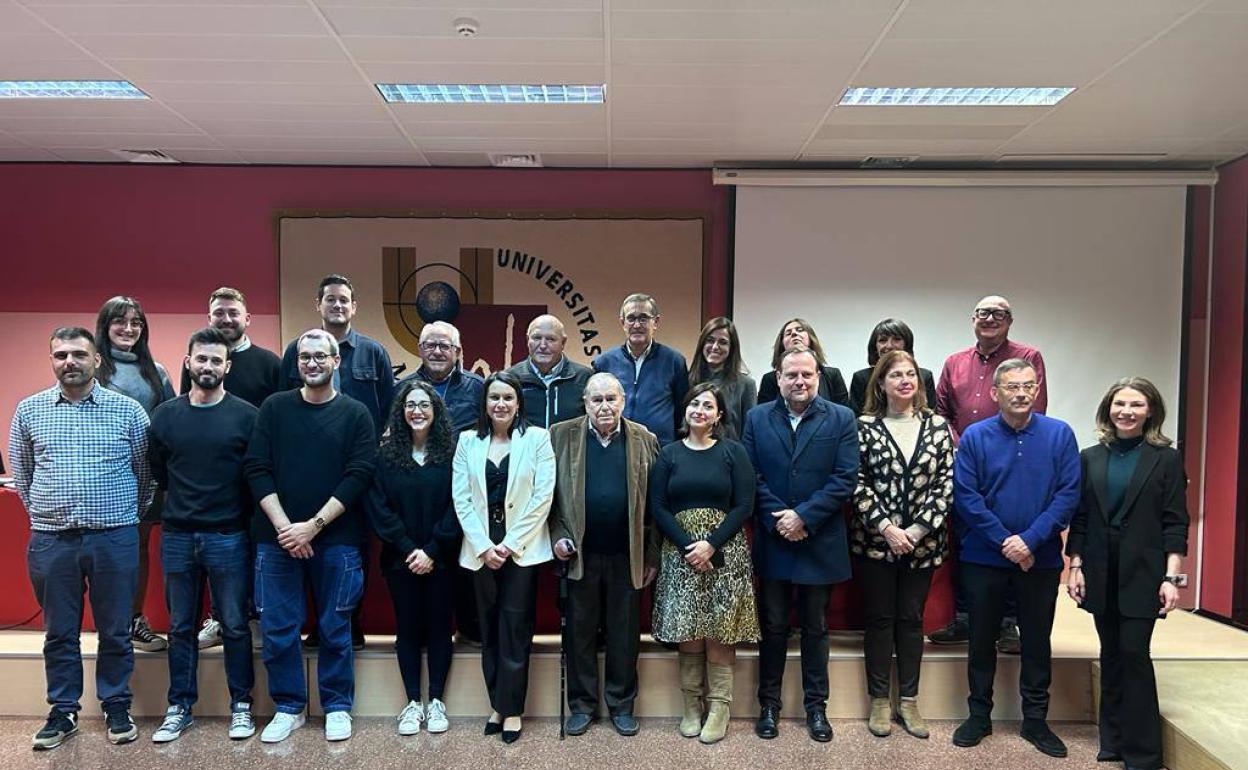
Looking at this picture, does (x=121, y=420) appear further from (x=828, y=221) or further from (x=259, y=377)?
(x=828, y=221)

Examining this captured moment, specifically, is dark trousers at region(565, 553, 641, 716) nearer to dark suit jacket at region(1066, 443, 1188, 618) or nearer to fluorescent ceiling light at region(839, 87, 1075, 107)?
dark suit jacket at region(1066, 443, 1188, 618)

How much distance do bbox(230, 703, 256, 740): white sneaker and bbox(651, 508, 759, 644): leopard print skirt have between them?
5.93 feet

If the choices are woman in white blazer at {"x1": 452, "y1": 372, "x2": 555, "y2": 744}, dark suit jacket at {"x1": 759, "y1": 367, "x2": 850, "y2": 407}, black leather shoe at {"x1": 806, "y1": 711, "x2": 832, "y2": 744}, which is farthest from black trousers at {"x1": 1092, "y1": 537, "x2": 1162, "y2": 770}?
woman in white blazer at {"x1": 452, "y1": 372, "x2": 555, "y2": 744}

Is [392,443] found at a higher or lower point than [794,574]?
higher

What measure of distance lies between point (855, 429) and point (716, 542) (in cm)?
77

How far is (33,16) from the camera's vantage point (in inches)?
134

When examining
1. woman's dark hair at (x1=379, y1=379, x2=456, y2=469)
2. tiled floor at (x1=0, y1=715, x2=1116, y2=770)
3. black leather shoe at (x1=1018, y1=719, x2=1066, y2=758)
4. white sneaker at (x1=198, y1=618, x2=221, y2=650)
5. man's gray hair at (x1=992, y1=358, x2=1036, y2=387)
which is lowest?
tiled floor at (x1=0, y1=715, x2=1116, y2=770)

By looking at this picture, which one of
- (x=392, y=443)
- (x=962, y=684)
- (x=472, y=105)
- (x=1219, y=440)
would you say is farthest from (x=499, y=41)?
(x=1219, y=440)

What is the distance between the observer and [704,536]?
3.21 m

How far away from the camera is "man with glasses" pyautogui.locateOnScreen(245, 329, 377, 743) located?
3.17m

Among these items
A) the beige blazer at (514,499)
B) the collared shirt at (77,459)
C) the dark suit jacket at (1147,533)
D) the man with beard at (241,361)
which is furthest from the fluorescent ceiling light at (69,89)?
the dark suit jacket at (1147,533)

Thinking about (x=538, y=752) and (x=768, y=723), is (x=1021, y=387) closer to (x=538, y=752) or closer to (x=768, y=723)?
(x=768, y=723)

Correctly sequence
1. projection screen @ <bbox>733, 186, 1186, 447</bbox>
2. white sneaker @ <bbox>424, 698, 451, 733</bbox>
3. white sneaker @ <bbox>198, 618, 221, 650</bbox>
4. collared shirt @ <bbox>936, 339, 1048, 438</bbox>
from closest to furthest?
white sneaker @ <bbox>424, 698, 451, 733</bbox>, white sneaker @ <bbox>198, 618, 221, 650</bbox>, collared shirt @ <bbox>936, 339, 1048, 438</bbox>, projection screen @ <bbox>733, 186, 1186, 447</bbox>

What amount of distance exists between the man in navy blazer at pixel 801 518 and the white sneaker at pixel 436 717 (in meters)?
1.39
